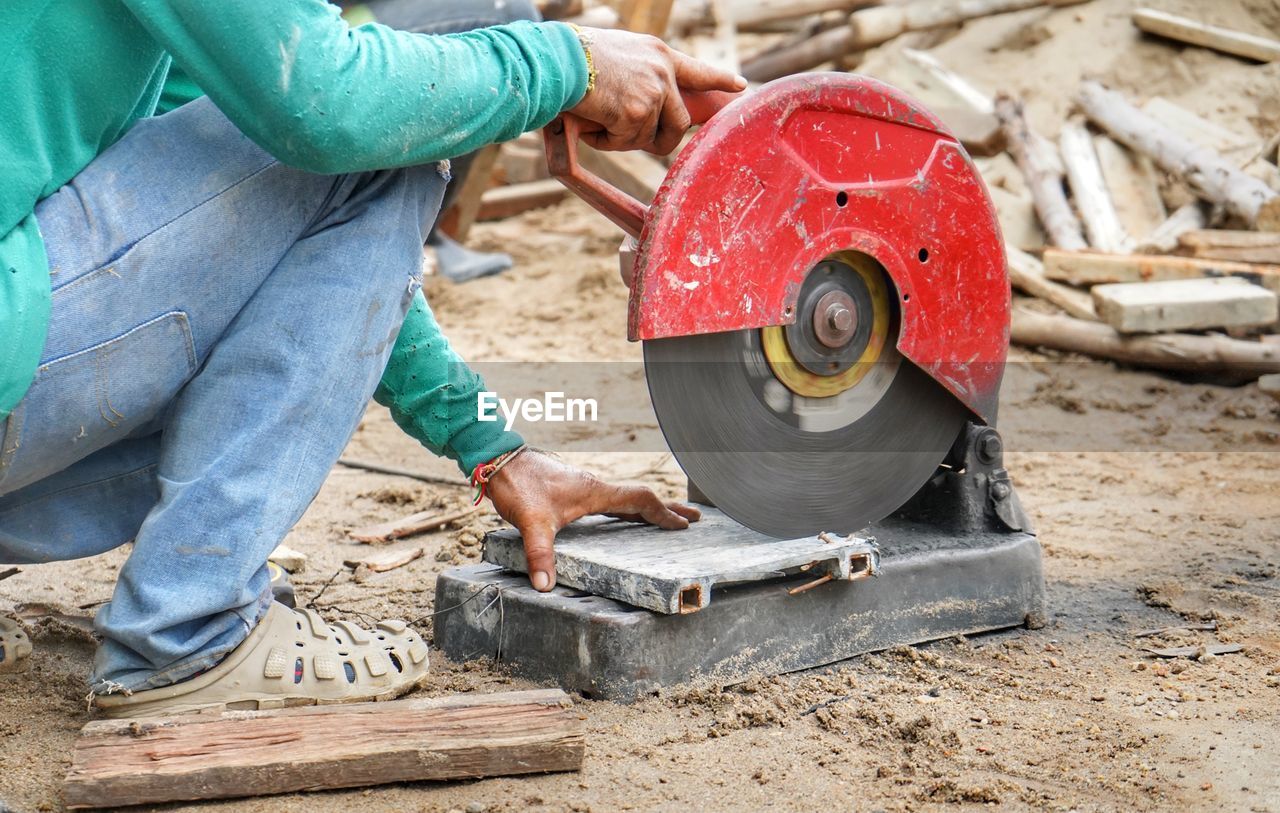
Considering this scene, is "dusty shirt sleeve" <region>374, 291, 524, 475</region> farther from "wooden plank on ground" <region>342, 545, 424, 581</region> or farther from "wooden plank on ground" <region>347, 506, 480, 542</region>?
"wooden plank on ground" <region>347, 506, 480, 542</region>

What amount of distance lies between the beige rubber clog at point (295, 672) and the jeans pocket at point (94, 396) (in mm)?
395

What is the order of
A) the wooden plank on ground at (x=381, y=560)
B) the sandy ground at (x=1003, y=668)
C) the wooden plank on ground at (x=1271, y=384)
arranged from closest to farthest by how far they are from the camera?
1. the sandy ground at (x=1003, y=668)
2. the wooden plank on ground at (x=381, y=560)
3. the wooden plank on ground at (x=1271, y=384)

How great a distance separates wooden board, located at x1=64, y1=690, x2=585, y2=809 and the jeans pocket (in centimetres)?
41

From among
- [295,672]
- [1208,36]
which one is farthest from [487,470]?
[1208,36]

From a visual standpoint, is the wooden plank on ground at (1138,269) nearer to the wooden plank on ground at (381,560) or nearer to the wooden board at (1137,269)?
the wooden board at (1137,269)

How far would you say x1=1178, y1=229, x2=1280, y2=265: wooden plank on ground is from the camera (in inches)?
211

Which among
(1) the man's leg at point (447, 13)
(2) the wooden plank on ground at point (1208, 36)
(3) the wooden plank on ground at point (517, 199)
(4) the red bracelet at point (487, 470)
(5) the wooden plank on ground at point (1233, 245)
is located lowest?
(4) the red bracelet at point (487, 470)

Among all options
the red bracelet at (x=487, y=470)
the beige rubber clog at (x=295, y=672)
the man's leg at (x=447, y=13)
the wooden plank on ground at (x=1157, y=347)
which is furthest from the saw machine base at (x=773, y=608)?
the wooden plank on ground at (x=1157, y=347)

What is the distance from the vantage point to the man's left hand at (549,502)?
2.47 meters

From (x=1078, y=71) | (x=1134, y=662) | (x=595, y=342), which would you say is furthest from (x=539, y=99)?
(x=1078, y=71)

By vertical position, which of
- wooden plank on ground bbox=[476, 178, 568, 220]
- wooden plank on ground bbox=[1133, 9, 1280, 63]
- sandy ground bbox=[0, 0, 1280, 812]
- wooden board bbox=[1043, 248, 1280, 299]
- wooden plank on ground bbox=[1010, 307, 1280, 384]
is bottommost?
sandy ground bbox=[0, 0, 1280, 812]

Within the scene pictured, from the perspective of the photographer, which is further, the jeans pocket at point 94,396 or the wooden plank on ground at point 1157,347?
the wooden plank on ground at point 1157,347

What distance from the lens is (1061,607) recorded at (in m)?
2.97

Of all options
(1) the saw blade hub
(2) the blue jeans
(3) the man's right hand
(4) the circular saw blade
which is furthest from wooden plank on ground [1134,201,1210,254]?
(2) the blue jeans
